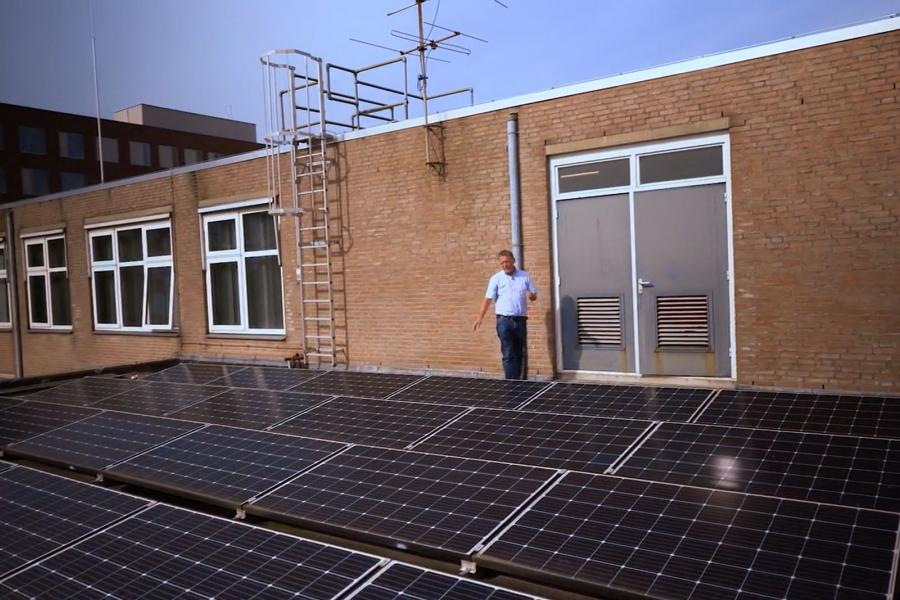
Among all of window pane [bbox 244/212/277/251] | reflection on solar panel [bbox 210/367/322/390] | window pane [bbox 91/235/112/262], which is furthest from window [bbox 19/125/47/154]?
reflection on solar panel [bbox 210/367/322/390]

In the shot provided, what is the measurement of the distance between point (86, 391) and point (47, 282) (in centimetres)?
1208

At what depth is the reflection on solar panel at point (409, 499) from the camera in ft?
10.4

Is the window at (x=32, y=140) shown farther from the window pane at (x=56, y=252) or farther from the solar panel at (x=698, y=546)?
the solar panel at (x=698, y=546)

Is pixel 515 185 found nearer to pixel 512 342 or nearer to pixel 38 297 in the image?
pixel 512 342

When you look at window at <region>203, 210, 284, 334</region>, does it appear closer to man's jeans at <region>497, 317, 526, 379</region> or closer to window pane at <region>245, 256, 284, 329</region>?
window pane at <region>245, 256, 284, 329</region>

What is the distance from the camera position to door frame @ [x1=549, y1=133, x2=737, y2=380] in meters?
8.17

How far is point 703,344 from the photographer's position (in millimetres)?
8484

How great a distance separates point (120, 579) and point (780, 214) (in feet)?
23.2

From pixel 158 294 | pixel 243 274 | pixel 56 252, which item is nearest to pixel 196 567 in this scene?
pixel 243 274

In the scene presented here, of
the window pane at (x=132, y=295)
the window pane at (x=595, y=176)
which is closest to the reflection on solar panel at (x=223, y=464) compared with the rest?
the window pane at (x=595, y=176)

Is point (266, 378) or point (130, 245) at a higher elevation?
point (130, 245)

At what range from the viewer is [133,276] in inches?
610

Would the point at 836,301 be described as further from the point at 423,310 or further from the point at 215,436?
the point at 215,436

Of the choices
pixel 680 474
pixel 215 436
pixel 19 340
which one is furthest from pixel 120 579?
pixel 19 340
